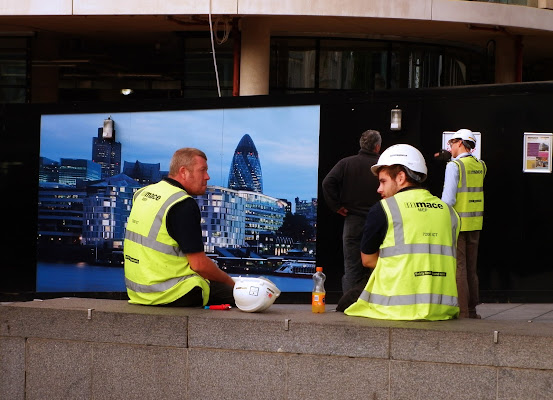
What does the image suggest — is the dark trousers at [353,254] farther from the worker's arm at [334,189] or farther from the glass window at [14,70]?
the glass window at [14,70]

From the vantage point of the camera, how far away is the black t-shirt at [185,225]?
714 centimetres

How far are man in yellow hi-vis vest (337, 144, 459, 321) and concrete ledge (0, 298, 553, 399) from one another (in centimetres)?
14

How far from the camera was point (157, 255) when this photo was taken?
7.25 m

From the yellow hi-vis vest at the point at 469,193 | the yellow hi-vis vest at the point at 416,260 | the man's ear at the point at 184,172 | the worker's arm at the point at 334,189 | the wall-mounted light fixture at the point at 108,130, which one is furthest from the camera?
the wall-mounted light fixture at the point at 108,130

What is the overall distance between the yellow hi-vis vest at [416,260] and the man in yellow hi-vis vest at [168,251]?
51.5 inches

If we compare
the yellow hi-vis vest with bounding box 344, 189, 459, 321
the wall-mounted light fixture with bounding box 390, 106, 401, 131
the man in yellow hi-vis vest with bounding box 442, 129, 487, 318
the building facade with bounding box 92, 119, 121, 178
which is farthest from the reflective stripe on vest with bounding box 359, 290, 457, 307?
the building facade with bounding box 92, 119, 121, 178

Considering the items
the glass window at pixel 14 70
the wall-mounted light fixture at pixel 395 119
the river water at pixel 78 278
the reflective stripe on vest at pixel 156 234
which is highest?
the glass window at pixel 14 70

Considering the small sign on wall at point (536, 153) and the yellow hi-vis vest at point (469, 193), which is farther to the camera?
the small sign on wall at point (536, 153)

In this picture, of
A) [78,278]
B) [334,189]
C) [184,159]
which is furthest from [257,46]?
[184,159]

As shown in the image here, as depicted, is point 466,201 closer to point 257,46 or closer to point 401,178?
point 401,178

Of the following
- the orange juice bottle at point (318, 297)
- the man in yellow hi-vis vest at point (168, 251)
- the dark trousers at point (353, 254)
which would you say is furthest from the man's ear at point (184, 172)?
the dark trousers at point (353, 254)

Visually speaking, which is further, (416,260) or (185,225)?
(185,225)

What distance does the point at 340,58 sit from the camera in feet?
72.8

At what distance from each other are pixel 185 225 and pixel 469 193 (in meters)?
4.22
